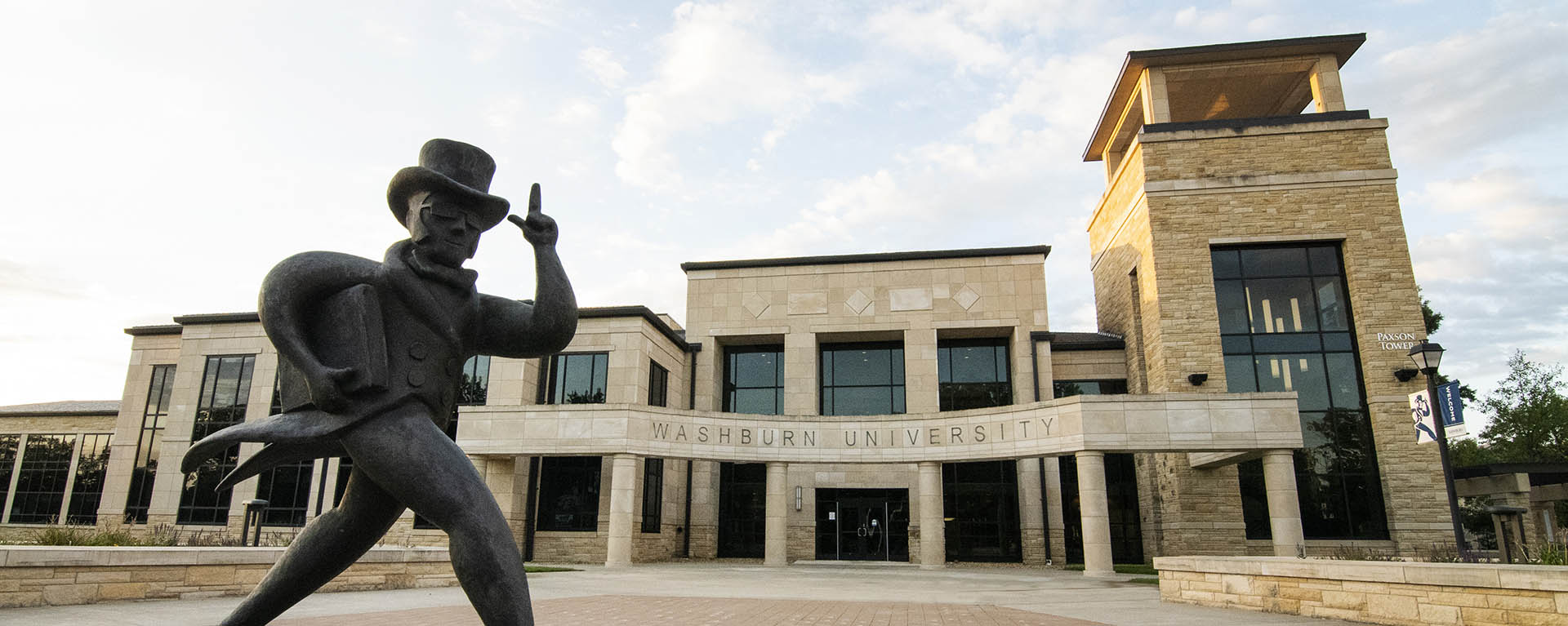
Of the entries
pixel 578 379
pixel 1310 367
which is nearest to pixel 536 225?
pixel 578 379

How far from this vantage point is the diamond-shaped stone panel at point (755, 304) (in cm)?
3209

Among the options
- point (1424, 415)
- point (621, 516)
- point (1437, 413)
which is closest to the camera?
point (1437, 413)

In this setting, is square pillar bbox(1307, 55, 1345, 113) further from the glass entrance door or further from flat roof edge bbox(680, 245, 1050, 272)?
the glass entrance door

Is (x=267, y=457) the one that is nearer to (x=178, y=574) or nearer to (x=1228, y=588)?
(x=178, y=574)

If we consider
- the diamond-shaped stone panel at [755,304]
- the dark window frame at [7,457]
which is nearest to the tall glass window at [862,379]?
the diamond-shaped stone panel at [755,304]

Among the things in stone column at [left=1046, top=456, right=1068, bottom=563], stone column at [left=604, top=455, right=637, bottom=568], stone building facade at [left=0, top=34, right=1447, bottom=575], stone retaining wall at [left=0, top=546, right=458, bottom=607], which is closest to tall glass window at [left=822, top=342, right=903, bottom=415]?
stone building facade at [left=0, top=34, right=1447, bottom=575]

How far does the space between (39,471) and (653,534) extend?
3166 centimetres

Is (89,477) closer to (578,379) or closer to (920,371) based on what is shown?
(578,379)

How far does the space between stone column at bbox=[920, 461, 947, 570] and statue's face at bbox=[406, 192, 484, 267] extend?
22.0m

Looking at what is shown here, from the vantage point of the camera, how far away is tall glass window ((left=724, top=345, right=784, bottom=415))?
107ft

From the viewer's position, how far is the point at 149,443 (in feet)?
106

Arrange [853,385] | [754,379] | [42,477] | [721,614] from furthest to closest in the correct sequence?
[42,477] → [754,379] → [853,385] → [721,614]

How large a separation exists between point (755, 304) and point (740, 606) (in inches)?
835

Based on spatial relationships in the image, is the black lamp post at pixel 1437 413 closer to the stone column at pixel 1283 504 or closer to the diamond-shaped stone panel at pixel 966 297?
the stone column at pixel 1283 504
